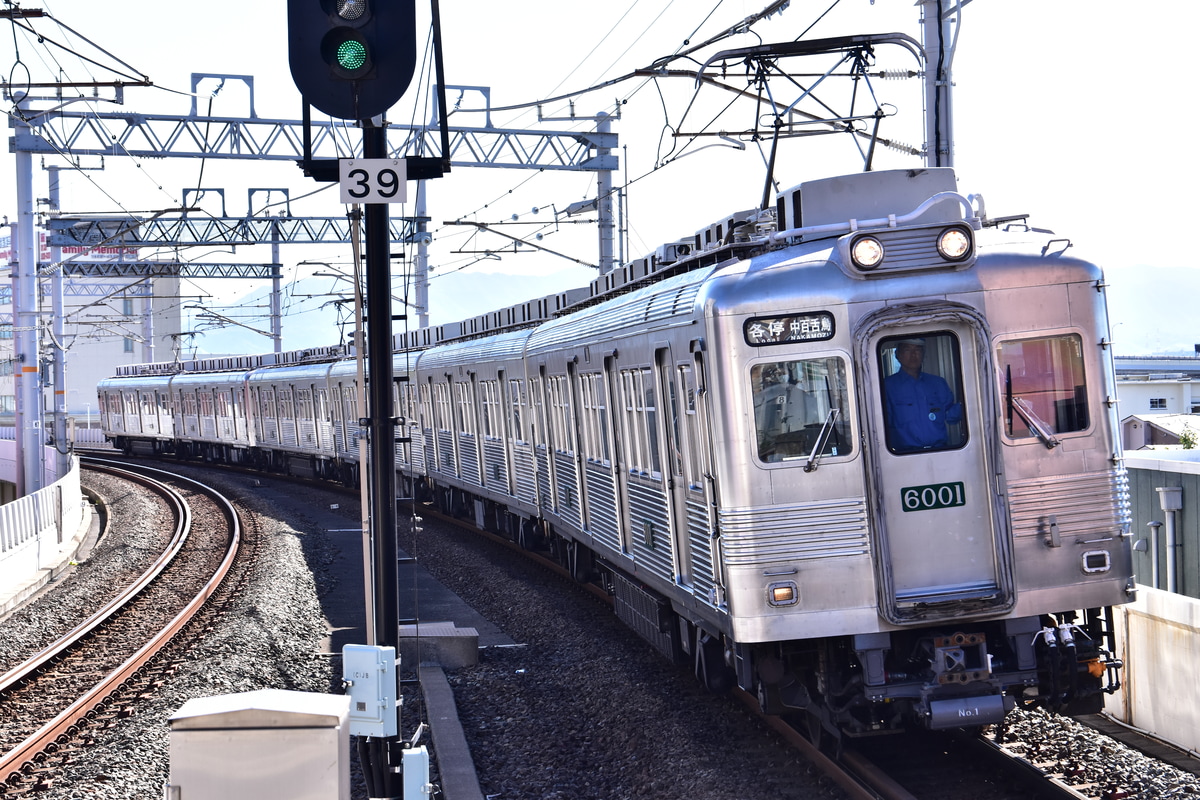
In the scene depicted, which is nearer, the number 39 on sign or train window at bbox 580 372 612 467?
the number 39 on sign

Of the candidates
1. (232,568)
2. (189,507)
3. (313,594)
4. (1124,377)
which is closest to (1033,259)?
(313,594)

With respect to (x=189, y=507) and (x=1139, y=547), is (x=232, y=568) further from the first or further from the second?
(x=1139, y=547)

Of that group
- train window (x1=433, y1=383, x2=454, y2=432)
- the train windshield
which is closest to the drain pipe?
the train windshield

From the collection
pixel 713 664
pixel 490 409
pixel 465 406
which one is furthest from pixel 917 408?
pixel 465 406

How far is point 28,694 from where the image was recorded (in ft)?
36.6

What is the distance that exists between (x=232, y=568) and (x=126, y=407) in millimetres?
35655

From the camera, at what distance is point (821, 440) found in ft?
23.8

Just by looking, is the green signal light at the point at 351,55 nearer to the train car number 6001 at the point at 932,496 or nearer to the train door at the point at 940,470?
the train door at the point at 940,470

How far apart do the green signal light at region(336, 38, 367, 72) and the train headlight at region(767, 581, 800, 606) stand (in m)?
3.45

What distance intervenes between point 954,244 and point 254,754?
4.66 metres

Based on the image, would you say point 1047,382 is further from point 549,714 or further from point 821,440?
point 549,714

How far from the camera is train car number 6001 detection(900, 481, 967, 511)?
7.26 meters

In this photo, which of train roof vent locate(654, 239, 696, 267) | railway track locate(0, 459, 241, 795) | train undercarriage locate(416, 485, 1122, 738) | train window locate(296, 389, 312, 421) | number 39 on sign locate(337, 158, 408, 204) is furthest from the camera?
train window locate(296, 389, 312, 421)

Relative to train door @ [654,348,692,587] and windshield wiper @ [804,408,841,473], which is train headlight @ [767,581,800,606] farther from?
train door @ [654,348,692,587]
